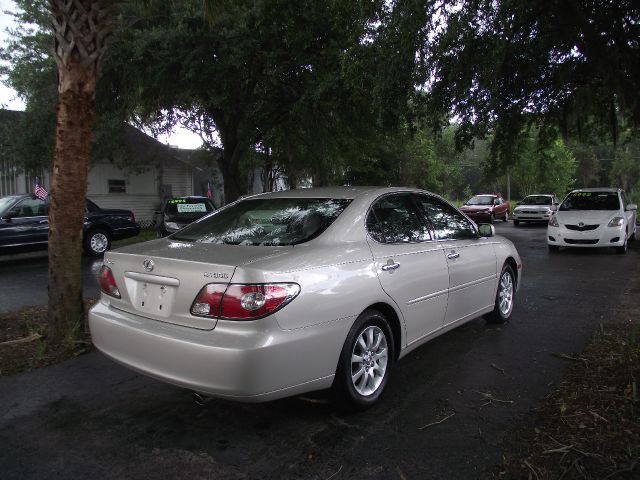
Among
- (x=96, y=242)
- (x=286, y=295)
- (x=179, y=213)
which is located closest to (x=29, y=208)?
(x=96, y=242)

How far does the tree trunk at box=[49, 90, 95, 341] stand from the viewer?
4809 mm

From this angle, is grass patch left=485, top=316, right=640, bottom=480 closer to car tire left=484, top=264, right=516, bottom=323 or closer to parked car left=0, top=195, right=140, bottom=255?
car tire left=484, top=264, right=516, bottom=323

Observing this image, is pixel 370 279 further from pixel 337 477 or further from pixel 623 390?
pixel 623 390

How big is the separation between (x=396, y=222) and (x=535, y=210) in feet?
67.9

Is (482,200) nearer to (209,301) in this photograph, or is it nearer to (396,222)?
(396,222)

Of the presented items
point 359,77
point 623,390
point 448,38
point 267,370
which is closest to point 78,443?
point 267,370

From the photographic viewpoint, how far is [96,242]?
40.5 ft

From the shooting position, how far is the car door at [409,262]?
372 cm

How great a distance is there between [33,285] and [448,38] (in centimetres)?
798

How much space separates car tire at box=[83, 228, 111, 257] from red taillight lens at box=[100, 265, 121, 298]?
9289 mm

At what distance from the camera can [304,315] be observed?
2.98 metres

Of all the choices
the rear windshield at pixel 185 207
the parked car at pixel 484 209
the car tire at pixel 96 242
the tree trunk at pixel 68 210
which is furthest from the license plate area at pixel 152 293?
the parked car at pixel 484 209

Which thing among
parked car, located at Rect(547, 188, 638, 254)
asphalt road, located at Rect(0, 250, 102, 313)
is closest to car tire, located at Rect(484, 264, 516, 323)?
asphalt road, located at Rect(0, 250, 102, 313)

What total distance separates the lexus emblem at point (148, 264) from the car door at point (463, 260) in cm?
239
